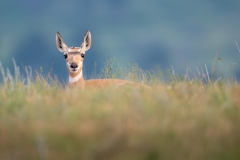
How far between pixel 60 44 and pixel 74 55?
2.45ft

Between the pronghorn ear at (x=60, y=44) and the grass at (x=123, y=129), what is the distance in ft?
14.7

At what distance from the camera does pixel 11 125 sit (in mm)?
4449

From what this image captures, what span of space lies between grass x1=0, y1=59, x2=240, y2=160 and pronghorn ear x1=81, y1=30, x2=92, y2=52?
14.6 ft

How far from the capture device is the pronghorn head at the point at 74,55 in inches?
373

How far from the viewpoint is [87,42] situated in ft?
33.1

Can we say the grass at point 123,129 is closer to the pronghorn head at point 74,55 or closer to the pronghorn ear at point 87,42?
the pronghorn head at point 74,55

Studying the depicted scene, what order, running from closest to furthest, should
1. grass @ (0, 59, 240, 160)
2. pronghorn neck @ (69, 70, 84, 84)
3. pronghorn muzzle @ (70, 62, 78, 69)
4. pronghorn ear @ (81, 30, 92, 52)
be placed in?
1. grass @ (0, 59, 240, 160)
2. pronghorn muzzle @ (70, 62, 78, 69)
3. pronghorn neck @ (69, 70, 84, 84)
4. pronghorn ear @ (81, 30, 92, 52)

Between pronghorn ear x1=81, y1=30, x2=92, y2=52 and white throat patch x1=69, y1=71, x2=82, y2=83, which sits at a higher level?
pronghorn ear x1=81, y1=30, x2=92, y2=52

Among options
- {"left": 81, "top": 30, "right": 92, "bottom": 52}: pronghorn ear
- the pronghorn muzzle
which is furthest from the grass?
{"left": 81, "top": 30, "right": 92, "bottom": 52}: pronghorn ear

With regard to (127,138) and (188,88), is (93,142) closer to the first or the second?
(127,138)

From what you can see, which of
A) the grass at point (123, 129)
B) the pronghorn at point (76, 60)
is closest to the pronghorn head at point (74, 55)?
the pronghorn at point (76, 60)

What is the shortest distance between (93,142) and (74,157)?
28 centimetres

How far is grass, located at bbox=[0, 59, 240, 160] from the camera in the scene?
3688mm

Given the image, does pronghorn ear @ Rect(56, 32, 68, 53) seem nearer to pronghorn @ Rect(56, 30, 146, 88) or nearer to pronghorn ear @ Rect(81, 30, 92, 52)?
pronghorn @ Rect(56, 30, 146, 88)
